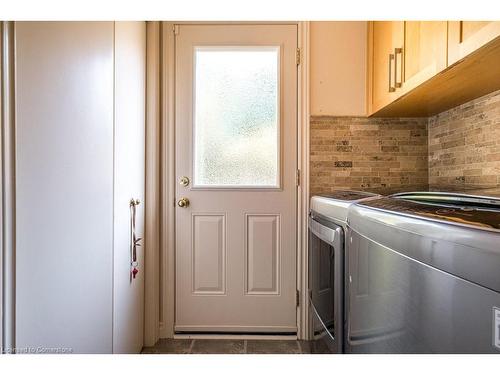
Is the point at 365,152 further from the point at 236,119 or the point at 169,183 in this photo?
the point at 169,183

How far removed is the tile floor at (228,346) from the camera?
1.74m

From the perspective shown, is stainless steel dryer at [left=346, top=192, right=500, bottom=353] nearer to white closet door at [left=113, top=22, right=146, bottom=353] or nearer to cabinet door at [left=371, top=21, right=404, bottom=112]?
cabinet door at [left=371, top=21, right=404, bottom=112]

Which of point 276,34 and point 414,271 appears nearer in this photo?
point 414,271

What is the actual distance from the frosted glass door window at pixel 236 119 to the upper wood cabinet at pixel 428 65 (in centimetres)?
60

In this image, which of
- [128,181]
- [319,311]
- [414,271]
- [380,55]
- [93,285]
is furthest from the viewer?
[380,55]

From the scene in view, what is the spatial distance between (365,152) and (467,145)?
509 millimetres

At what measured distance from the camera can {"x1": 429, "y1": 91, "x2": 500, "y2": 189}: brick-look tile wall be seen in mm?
1388

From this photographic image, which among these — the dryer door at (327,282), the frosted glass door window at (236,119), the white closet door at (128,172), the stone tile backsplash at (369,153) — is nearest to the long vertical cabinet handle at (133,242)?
the white closet door at (128,172)

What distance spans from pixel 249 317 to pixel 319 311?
0.66 metres

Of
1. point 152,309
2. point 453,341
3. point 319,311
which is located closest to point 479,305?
point 453,341

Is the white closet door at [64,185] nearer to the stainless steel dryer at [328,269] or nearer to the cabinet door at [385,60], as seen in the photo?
the stainless steel dryer at [328,269]

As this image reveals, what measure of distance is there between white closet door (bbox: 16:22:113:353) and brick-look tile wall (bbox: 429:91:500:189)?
1434 millimetres
